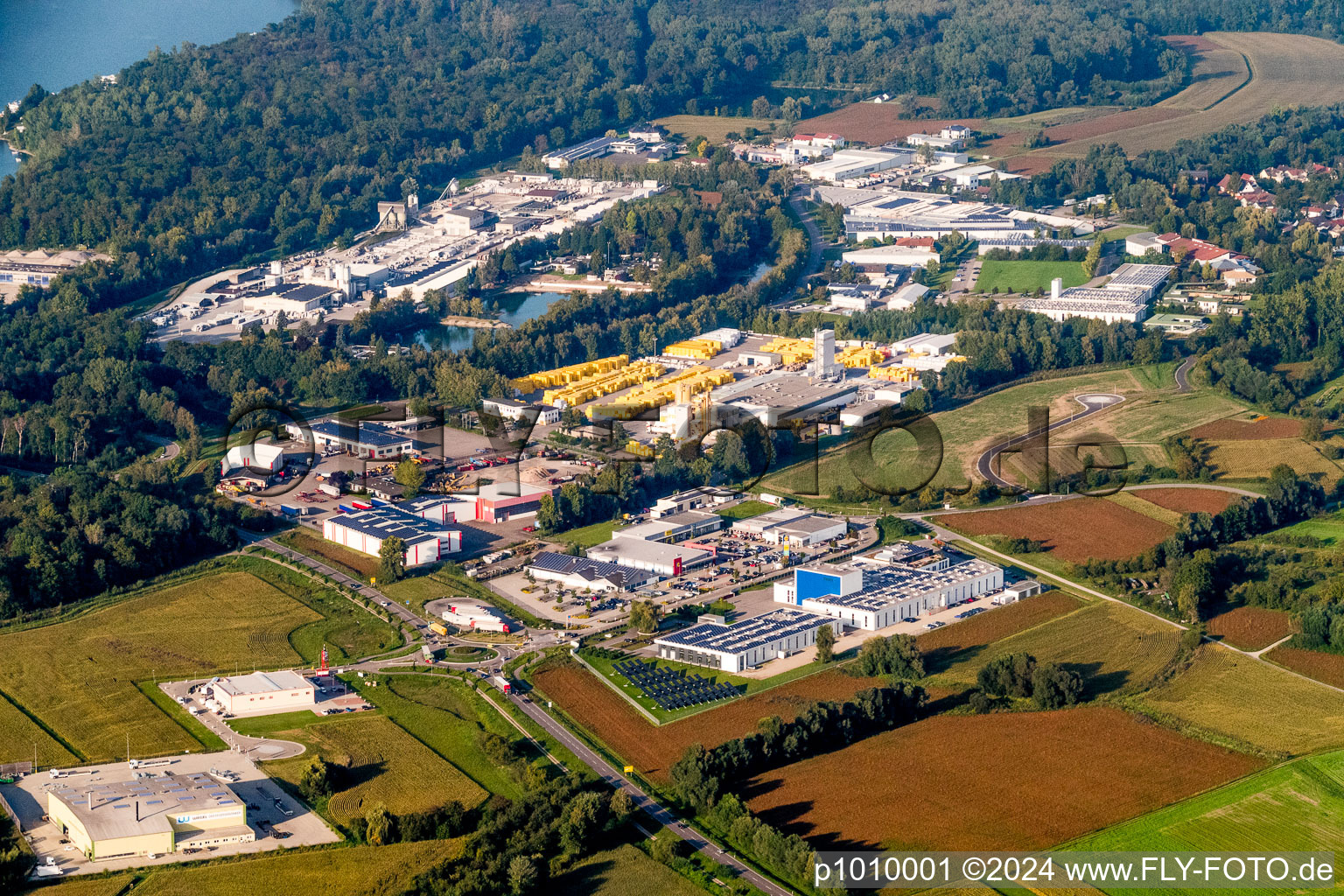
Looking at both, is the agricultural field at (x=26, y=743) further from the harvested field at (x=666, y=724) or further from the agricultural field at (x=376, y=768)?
the harvested field at (x=666, y=724)

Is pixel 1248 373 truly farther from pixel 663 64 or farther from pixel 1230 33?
pixel 1230 33

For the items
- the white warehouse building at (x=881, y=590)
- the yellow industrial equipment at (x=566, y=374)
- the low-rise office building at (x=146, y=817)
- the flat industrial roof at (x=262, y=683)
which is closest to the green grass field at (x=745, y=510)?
the white warehouse building at (x=881, y=590)

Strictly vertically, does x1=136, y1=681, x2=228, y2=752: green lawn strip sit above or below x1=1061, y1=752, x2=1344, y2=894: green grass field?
above

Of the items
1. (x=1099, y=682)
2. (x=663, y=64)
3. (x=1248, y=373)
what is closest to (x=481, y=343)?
(x=1248, y=373)

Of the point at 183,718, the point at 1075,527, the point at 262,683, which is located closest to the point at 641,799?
the point at 262,683

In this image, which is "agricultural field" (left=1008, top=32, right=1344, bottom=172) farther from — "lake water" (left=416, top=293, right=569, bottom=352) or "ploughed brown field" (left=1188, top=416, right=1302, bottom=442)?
"ploughed brown field" (left=1188, top=416, right=1302, bottom=442)

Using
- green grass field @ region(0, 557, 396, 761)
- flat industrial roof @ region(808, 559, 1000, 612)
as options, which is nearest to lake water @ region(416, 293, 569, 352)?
green grass field @ region(0, 557, 396, 761)
